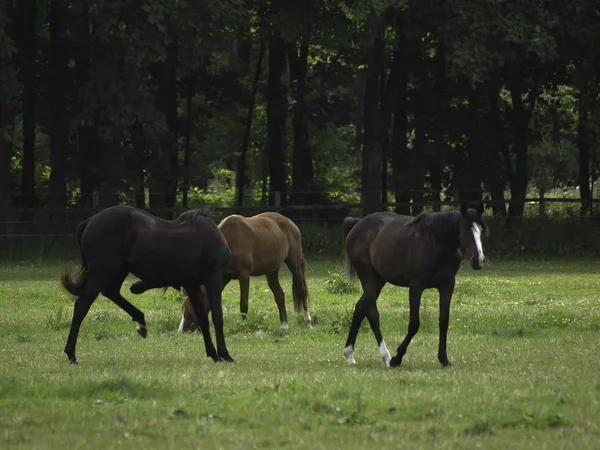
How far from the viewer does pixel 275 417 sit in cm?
1043

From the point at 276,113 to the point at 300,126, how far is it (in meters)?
1.90

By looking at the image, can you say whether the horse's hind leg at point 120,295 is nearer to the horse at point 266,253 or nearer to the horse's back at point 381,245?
the horse's back at point 381,245

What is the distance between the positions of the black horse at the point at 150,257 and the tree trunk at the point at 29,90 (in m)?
26.5

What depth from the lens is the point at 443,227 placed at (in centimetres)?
1470

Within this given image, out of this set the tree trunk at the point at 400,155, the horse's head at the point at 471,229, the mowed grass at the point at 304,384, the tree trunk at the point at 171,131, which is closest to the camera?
the mowed grass at the point at 304,384

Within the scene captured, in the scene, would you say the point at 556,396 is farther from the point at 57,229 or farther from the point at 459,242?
the point at 57,229

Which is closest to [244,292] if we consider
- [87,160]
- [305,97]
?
[87,160]

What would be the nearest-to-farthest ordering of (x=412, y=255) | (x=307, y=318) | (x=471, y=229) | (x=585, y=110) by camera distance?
(x=471, y=229) → (x=412, y=255) → (x=307, y=318) → (x=585, y=110)

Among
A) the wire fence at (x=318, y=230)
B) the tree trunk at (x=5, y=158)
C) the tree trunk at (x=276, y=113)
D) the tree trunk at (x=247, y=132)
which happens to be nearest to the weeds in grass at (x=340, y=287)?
the wire fence at (x=318, y=230)

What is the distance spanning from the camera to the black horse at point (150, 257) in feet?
50.7

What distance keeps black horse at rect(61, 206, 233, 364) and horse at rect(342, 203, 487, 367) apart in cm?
160

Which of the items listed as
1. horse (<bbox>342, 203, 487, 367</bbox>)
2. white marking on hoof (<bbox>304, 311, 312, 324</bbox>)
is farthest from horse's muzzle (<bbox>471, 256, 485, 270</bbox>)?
white marking on hoof (<bbox>304, 311, 312, 324</bbox>)

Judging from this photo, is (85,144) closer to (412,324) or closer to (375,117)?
(375,117)

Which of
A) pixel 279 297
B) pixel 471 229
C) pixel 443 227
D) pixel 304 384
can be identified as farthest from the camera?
pixel 279 297
